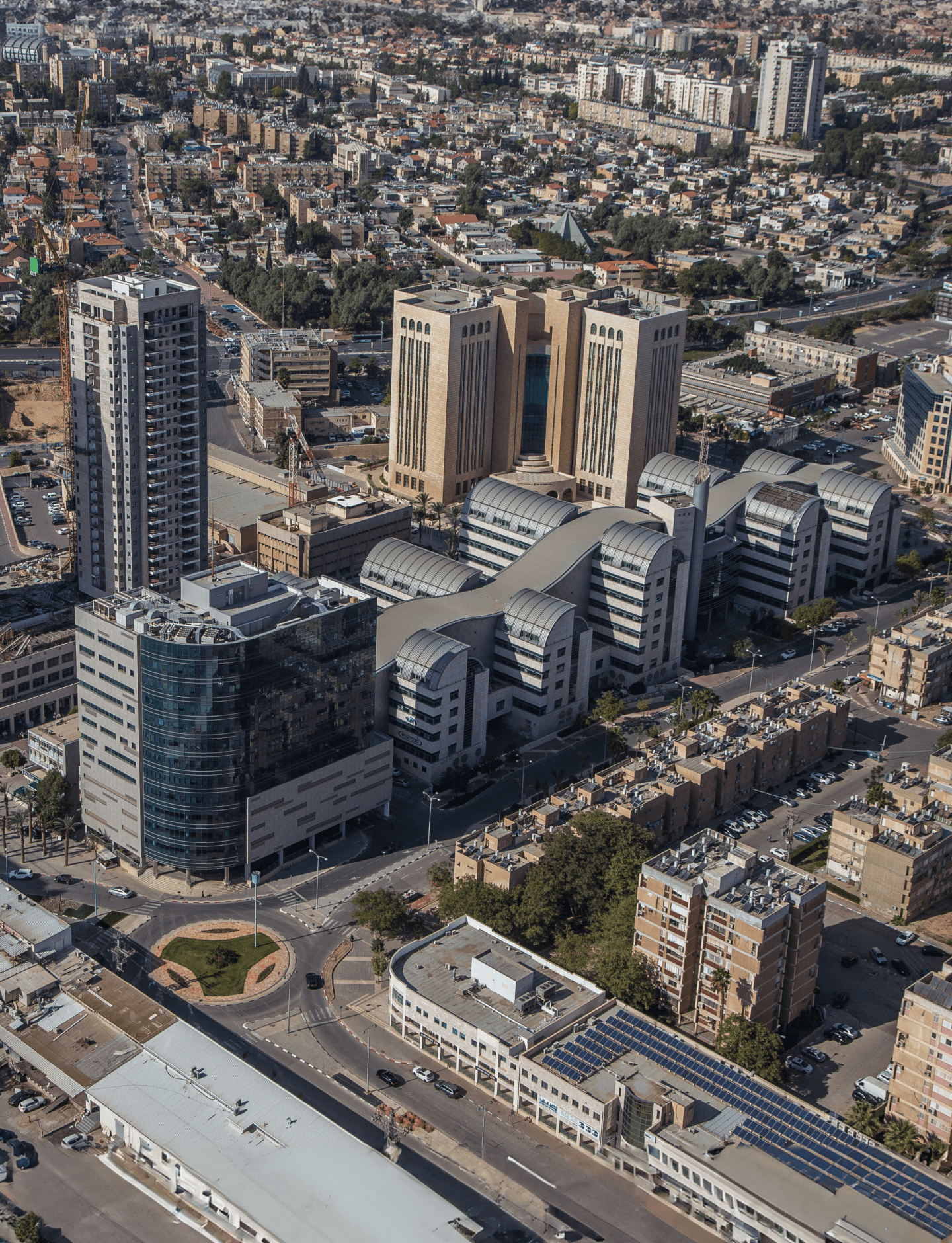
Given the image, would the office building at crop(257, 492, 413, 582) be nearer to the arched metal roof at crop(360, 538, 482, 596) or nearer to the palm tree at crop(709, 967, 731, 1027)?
the arched metal roof at crop(360, 538, 482, 596)

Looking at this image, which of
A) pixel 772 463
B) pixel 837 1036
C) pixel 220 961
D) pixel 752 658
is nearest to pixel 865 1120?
pixel 837 1036

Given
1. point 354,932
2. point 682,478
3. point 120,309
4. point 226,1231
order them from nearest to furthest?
1. point 226,1231
2. point 354,932
3. point 120,309
4. point 682,478

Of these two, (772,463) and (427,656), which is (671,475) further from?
(427,656)

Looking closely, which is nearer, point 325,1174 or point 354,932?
point 325,1174

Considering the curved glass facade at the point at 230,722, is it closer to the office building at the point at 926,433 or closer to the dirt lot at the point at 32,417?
the office building at the point at 926,433

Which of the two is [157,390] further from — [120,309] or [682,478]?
[682,478]

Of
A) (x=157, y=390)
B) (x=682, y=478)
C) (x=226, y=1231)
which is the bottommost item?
(x=226, y=1231)

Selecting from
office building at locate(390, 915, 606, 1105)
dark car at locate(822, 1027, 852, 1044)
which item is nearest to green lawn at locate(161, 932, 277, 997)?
office building at locate(390, 915, 606, 1105)

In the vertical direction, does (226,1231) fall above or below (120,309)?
below

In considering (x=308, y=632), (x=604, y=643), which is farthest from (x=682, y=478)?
(x=308, y=632)
